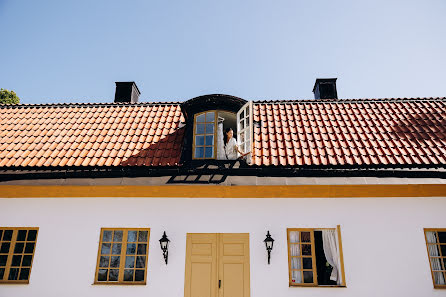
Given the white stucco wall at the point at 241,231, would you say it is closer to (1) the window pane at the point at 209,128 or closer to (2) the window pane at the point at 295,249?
(2) the window pane at the point at 295,249

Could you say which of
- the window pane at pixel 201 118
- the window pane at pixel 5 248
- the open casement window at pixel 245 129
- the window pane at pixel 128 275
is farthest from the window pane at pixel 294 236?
the window pane at pixel 5 248

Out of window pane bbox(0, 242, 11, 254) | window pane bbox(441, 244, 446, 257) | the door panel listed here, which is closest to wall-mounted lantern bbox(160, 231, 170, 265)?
the door panel

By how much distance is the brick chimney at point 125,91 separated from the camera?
437 inches

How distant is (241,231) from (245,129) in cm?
243

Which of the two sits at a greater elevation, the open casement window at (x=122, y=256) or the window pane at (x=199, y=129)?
the window pane at (x=199, y=129)

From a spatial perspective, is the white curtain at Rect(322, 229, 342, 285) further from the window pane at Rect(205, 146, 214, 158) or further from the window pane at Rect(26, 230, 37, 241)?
the window pane at Rect(26, 230, 37, 241)

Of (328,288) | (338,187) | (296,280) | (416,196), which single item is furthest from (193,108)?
(416,196)

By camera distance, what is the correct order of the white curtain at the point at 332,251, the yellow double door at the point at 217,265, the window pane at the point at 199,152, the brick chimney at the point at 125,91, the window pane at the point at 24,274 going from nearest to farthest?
the yellow double door at the point at 217,265 → the white curtain at the point at 332,251 → the window pane at the point at 24,274 → the window pane at the point at 199,152 → the brick chimney at the point at 125,91

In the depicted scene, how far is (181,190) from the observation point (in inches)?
253

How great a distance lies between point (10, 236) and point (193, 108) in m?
5.33

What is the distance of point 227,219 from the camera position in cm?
648

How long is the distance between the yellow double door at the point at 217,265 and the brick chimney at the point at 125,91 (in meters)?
6.81

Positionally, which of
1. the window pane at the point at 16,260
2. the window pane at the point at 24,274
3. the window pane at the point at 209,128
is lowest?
the window pane at the point at 24,274

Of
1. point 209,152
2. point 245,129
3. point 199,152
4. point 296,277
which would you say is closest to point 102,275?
point 199,152
